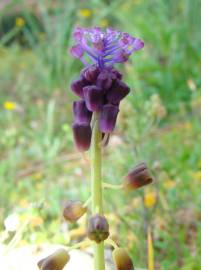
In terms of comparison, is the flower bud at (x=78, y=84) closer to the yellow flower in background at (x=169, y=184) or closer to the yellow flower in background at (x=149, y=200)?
the yellow flower in background at (x=149, y=200)

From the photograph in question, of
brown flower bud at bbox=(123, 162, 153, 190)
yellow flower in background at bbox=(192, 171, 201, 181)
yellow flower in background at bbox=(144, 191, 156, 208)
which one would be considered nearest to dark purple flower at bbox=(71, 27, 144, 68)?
brown flower bud at bbox=(123, 162, 153, 190)

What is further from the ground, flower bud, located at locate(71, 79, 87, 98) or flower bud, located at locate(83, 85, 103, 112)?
flower bud, located at locate(71, 79, 87, 98)

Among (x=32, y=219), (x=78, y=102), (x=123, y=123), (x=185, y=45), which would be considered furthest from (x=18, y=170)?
(x=78, y=102)

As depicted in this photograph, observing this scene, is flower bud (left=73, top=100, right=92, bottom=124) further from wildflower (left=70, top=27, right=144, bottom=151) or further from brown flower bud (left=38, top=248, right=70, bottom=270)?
brown flower bud (left=38, top=248, right=70, bottom=270)

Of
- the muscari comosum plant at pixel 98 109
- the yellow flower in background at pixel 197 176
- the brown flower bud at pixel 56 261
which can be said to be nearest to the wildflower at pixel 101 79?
the muscari comosum plant at pixel 98 109

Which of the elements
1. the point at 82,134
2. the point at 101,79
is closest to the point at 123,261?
the point at 82,134

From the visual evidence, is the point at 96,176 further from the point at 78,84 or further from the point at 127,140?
the point at 127,140
